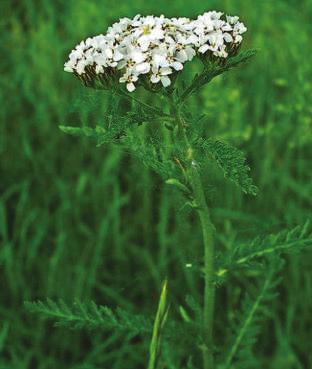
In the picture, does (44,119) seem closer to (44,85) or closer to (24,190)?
(44,85)

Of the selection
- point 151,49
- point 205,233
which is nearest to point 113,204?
point 205,233

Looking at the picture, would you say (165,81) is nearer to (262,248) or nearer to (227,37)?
(227,37)

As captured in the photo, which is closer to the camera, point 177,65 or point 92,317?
point 177,65

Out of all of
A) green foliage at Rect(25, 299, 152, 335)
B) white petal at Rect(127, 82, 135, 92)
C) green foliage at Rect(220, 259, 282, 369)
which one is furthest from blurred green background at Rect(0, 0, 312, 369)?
white petal at Rect(127, 82, 135, 92)

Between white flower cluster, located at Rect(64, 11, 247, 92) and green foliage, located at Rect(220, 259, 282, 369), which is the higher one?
white flower cluster, located at Rect(64, 11, 247, 92)

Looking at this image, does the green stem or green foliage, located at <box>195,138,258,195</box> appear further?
the green stem

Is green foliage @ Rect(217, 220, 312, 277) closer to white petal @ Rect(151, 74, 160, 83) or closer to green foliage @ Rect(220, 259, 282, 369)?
green foliage @ Rect(220, 259, 282, 369)

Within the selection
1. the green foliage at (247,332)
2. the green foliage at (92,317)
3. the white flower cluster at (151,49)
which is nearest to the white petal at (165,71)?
the white flower cluster at (151,49)
